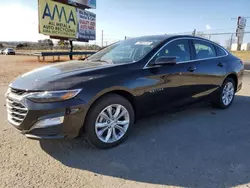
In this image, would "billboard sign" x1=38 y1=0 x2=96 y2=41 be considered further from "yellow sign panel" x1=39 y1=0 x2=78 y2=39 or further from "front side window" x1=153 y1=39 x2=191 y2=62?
"front side window" x1=153 y1=39 x2=191 y2=62

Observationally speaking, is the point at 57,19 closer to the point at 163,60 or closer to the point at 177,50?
the point at 177,50

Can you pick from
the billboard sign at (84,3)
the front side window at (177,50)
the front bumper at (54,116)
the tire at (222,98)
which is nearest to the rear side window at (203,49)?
the front side window at (177,50)

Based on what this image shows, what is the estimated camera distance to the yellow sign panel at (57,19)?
1516 cm

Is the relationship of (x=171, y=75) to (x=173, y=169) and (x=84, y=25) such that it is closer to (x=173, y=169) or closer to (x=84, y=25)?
→ (x=173, y=169)

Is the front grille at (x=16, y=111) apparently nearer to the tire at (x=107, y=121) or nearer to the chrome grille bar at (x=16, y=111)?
the chrome grille bar at (x=16, y=111)

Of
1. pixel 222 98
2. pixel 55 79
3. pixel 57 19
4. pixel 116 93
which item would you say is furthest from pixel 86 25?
pixel 55 79

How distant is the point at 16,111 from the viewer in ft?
9.36

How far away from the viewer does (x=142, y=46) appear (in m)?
3.90

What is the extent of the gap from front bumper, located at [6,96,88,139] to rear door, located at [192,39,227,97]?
102 inches

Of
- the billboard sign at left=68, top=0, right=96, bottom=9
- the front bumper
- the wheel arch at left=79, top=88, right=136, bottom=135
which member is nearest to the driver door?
the wheel arch at left=79, top=88, right=136, bottom=135

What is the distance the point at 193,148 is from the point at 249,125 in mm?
1672

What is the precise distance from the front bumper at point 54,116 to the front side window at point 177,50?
1693 millimetres

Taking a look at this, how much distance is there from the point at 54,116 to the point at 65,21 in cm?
1617

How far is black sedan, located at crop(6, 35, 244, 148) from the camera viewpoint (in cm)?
269
